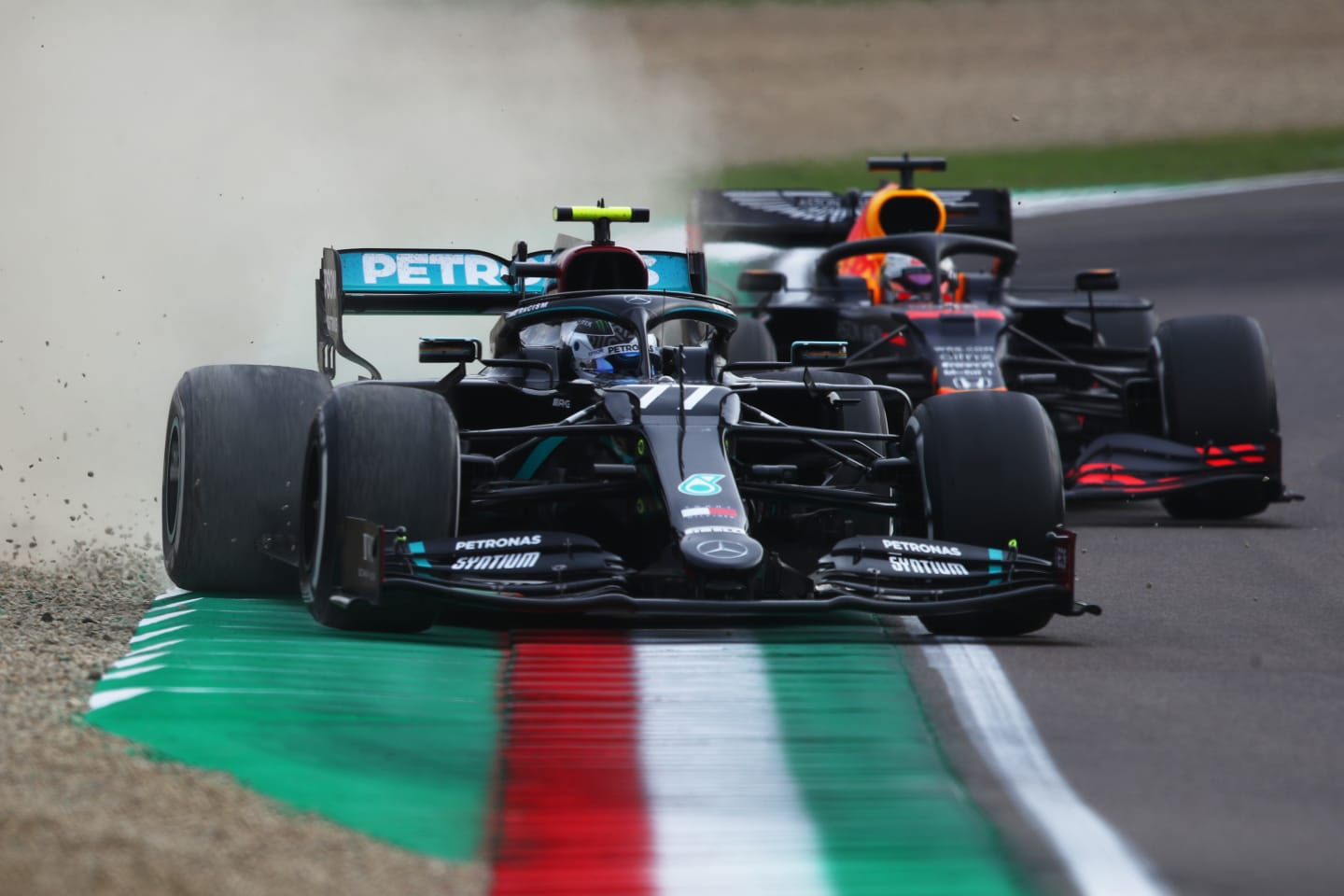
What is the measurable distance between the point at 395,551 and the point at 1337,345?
15.2 meters

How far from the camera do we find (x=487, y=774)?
621cm

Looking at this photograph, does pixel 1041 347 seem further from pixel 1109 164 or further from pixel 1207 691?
pixel 1109 164

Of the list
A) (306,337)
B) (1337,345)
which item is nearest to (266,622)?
(306,337)

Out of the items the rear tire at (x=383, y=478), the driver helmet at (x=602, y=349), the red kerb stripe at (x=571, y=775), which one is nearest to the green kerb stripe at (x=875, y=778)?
the red kerb stripe at (x=571, y=775)

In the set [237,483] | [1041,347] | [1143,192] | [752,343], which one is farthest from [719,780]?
[1143,192]

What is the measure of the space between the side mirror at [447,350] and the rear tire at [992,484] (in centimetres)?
205

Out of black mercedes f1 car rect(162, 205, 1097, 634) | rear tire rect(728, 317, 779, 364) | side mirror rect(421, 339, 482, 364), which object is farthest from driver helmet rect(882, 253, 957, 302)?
side mirror rect(421, 339, 482, 364)

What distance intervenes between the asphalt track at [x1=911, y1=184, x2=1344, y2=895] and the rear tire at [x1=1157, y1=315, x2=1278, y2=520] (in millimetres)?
243

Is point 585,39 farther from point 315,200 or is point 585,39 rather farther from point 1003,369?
point 1003,369

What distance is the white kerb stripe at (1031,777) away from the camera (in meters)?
5.27

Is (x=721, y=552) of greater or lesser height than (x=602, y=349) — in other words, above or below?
below

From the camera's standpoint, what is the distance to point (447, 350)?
32.5ft

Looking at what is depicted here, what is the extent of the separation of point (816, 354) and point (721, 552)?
2.04 metres

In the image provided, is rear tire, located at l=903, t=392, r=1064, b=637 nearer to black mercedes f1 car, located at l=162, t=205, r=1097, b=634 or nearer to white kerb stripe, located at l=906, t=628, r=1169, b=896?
black mercedes f1 car, located at l=162, t=205, r=1097, b=634
